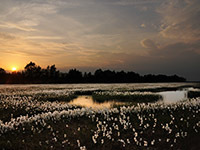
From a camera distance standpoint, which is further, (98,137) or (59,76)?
(59,76)

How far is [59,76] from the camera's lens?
104 m

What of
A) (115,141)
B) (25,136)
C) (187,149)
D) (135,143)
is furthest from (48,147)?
(187,149)

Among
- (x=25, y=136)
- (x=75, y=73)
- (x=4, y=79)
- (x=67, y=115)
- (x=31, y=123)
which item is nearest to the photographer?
(x=25, y=136)

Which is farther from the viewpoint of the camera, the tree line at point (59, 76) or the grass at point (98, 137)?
the tree line at point (59, 76)

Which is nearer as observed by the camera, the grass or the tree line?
the grass

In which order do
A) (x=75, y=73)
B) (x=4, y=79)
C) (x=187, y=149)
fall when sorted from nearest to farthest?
1. (x=187, y=149)
2. (x=4, y=79)
3. (x=75, y=73)

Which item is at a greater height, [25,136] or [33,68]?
[33,68]

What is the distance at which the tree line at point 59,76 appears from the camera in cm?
9256

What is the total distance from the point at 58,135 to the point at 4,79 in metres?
95.7

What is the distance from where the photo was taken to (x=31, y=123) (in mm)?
9344

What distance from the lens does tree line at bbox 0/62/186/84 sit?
92.6m

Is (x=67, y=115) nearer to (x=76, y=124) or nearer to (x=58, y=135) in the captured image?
(x=76, y=124)

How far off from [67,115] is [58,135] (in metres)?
2.56

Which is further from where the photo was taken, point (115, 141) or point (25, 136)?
point (25, 136)
